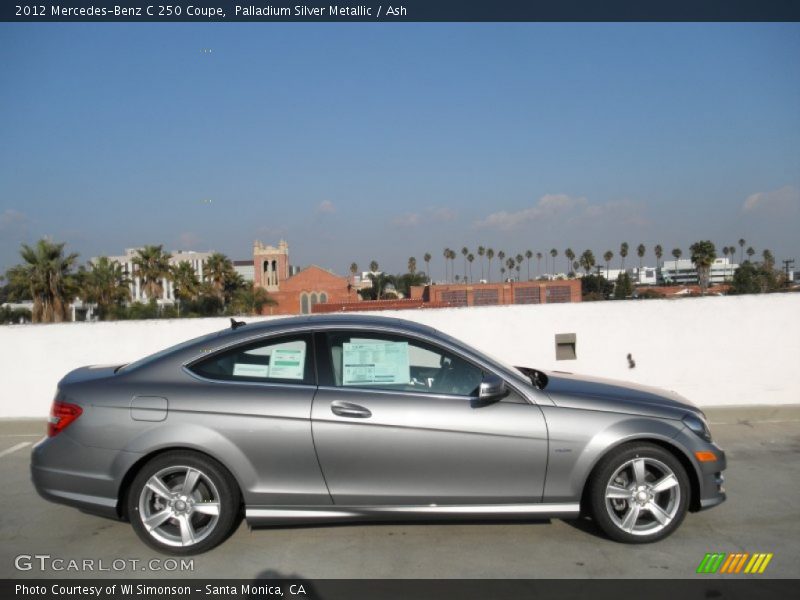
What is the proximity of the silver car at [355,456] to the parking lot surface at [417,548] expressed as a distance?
0.69 ft

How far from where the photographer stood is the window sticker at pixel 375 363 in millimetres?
4488

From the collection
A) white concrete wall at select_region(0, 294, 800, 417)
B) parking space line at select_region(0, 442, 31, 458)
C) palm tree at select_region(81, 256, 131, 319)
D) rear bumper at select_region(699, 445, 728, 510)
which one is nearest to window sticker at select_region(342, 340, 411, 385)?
rear bumper at select_region(699, 445, 728, 510)

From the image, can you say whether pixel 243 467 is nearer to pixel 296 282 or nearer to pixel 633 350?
pixel 633 350

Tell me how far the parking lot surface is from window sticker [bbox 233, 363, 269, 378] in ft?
3.60

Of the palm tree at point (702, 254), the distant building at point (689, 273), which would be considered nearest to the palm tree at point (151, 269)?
the palm tree at point (702, 254)

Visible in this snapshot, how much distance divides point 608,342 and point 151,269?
203 ft

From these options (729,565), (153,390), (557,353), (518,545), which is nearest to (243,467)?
(153,390)

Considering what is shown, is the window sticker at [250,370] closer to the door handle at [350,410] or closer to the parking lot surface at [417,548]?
the door handle at [350,410]

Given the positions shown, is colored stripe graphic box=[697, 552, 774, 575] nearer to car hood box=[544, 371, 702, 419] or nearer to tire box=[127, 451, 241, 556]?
car hood box=[544, 371, 702, 419]

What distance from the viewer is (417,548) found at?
443cm

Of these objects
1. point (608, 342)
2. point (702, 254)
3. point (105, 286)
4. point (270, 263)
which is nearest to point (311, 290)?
point (270, 263)

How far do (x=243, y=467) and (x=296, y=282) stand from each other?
102389 mm
